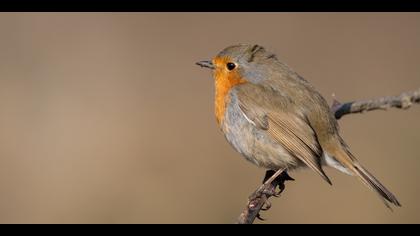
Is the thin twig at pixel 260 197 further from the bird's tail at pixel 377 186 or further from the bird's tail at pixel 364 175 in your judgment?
the bird's tail at pixel 377 186

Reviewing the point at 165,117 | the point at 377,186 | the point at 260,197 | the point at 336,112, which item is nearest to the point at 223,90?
the point at 336,112

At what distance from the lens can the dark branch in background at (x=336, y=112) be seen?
405 cm

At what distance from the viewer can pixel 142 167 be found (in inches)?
298

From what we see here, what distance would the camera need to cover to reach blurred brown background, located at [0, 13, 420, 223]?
6973 mm

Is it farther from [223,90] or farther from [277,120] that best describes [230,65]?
[277,120]

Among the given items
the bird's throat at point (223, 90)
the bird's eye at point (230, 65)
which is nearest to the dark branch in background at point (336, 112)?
the bird's throat at point (223, 90)

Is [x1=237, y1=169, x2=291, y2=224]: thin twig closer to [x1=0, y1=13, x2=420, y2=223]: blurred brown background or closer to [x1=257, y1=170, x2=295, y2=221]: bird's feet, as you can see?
[x1=257, y1=170, x2=295, y2=221]: bird's feet

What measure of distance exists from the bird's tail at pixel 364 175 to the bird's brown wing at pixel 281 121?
0.17 m

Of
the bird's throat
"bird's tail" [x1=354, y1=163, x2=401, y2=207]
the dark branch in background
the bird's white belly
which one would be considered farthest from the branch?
the bird's throat

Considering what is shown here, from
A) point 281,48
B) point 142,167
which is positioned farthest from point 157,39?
point 142,167

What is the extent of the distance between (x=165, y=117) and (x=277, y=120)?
348 cm
